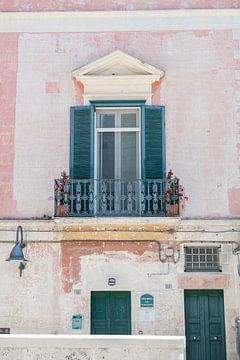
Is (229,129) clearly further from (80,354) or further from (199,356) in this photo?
(80,354)

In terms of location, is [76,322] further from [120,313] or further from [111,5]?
[111,5]

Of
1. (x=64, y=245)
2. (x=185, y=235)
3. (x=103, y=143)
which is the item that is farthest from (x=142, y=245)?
(x=103, y=143)

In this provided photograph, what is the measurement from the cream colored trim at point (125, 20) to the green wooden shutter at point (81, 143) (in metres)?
1.91

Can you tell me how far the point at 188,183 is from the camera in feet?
37.1

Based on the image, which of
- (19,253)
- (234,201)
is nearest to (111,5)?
(234,201)

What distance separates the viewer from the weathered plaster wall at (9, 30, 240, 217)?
1133 cm

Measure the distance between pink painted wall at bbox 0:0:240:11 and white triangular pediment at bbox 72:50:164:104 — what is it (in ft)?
3.96

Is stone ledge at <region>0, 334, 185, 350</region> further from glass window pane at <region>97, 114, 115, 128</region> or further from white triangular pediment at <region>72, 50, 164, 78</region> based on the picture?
white triangular pediment at <region>72, 50, 164, 78</region>

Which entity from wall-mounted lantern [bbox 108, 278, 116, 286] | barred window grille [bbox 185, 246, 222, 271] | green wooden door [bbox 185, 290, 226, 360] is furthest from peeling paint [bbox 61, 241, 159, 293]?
green wooden door [bbox 185, 290, 226, 360]

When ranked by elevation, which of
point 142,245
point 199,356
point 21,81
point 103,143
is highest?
point 21,81

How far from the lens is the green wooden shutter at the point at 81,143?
11.3m

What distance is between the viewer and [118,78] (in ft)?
37.7

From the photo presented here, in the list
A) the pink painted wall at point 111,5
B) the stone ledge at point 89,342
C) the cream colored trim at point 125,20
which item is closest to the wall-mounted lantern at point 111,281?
the stone ledge at point 89,342

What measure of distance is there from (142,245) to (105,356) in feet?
12.9
